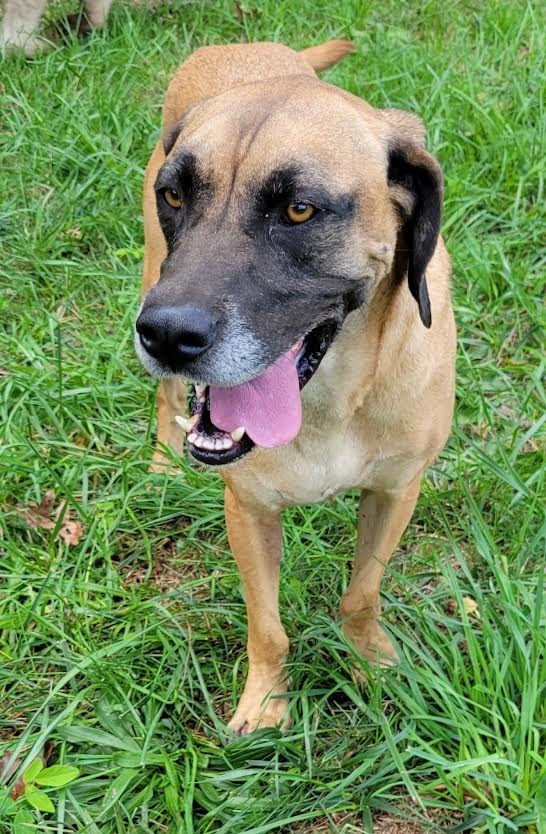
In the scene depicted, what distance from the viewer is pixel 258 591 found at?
9.32 ft

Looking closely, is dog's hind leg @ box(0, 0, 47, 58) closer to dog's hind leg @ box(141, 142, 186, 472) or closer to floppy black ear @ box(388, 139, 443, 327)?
dog's hind leg @ box(141, 142, 186, 472)

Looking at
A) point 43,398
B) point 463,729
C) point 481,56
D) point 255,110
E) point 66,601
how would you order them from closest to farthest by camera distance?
1. point 255,110
2. point 463,729
3. point 66,601
4. point 43,398
5. point 481,56

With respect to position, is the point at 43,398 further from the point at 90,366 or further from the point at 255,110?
the point at 255,110

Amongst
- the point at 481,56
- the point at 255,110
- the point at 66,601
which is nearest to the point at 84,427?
the point at 66,601

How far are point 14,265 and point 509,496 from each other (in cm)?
271

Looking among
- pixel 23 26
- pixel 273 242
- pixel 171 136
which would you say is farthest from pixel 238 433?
pixel 23 26

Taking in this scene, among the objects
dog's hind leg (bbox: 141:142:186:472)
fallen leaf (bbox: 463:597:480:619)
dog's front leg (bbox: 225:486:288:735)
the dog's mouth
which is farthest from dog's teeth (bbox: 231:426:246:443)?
dog's hind leg (bbox: 141:142:186:472)

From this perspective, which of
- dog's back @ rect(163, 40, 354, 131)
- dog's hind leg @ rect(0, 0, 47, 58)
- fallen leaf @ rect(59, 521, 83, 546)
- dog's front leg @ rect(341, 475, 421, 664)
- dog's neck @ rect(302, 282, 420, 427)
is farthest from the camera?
dog's hind leg @ rect(0, 0, 47, 58)

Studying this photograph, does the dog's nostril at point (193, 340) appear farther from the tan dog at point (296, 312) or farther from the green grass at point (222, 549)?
the green grass at point (222, 549)

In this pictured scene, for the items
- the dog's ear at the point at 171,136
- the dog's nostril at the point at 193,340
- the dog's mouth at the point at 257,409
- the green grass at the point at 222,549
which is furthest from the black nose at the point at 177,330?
the green grass at the point at 222,549

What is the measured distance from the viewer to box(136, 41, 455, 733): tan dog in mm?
2148

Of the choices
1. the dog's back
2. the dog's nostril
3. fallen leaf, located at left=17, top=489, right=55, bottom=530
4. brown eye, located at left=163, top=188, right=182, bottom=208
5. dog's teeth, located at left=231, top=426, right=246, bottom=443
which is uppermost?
brown eye, located at left=163, top=188, right=182, bottom=208

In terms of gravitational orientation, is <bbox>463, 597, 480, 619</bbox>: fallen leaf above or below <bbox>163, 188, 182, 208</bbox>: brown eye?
below

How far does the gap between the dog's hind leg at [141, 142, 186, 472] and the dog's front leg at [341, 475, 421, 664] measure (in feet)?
3.35
